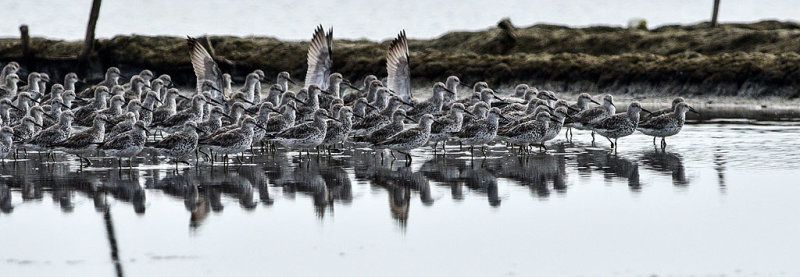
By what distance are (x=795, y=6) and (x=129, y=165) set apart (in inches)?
2665

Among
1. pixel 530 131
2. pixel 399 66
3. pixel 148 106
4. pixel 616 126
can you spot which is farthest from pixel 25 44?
pixel 530 131

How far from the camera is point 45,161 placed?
20.0 m

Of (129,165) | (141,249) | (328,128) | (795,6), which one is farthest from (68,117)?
(795,6)

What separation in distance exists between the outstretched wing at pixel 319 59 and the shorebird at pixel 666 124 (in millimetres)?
9217

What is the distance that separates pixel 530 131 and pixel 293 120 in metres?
3.99

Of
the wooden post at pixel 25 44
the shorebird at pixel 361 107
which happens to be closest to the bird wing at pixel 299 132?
the shorebird at pixel 361 107

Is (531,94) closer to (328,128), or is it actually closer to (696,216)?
(328,128)

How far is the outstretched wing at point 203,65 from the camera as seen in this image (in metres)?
28.5

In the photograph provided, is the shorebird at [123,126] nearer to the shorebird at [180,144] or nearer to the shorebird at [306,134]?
the shorebird at [180,144]

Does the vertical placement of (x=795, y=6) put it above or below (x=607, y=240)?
above

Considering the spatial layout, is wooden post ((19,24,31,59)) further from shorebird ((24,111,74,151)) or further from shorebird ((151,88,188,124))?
shorebird ((24,111,74,151))

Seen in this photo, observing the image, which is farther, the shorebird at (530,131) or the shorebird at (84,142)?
Answer: the shorebird at (530,131)

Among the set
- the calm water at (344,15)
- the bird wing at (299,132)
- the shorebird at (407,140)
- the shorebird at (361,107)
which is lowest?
the shorebird at (407,140)

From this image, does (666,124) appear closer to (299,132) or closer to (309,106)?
(299,132)
